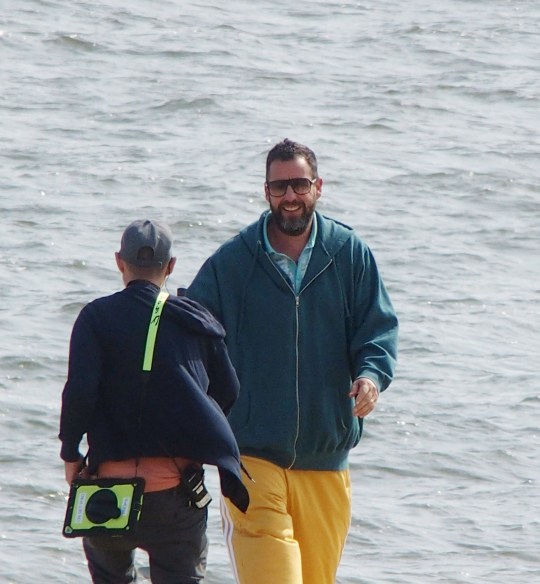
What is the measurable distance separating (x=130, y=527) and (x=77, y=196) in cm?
1100

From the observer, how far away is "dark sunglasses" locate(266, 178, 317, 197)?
5258 millimetres

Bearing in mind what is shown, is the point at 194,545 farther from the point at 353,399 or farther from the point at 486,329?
the point at 486,329

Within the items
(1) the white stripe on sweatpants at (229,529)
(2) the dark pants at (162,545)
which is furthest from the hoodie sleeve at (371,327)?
(2) the dark pants at (162,545)

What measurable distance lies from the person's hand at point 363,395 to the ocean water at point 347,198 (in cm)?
285

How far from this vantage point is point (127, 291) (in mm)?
4582

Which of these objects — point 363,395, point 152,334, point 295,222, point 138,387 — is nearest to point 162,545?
point 138,387

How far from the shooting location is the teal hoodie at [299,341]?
525cm

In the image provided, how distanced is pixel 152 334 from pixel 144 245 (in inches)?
11.3

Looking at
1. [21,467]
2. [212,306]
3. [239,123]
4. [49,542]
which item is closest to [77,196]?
[239,123]

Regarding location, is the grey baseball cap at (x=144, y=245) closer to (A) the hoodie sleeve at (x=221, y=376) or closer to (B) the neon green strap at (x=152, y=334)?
(B) the neon green strap at (x=152, y=334)

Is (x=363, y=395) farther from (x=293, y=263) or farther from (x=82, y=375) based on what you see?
(x=82, y=375)

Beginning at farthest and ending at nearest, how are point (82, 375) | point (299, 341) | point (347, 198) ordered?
point (347, 198) → point (299, 341) → point (82, 375)

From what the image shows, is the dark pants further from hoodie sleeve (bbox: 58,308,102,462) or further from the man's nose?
the man's nose

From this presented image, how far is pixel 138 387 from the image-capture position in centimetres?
451
